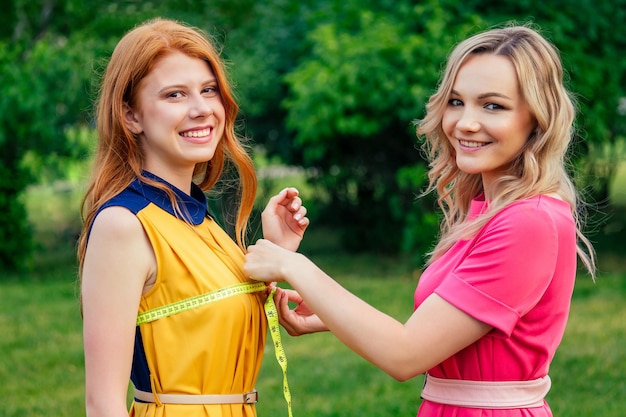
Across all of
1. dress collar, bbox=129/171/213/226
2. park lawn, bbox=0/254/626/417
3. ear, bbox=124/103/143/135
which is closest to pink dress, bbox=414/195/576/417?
dress collar, bbox=129/171/213/226

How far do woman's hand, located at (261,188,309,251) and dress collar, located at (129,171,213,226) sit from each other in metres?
0.23

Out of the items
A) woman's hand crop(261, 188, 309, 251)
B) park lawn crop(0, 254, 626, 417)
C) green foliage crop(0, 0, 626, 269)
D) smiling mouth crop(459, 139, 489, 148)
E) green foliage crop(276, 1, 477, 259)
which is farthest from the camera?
green foliage crop(0, 0, 626, 269)

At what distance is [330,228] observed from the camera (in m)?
14.9

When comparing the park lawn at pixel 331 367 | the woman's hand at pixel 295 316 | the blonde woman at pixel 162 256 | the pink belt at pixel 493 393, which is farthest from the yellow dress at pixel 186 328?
the park lawn at pixel 331 367

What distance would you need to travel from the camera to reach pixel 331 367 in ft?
23.7

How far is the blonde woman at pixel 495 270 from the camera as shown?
2545 millimetres

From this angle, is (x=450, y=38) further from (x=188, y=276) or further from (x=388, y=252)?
(x=188, y=276)

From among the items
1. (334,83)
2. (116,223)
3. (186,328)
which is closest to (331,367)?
(334,83)

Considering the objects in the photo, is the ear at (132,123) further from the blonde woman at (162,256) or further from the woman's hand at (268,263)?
the woman's hand at (268,263)

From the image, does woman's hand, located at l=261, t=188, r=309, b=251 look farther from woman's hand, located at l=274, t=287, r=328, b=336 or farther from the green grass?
the green grass

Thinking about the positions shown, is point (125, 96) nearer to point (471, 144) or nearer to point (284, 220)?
point (284, 220)

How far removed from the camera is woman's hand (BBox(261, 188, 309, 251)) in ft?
9.82

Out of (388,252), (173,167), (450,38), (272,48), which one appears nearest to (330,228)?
(388,252)

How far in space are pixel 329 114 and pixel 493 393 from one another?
27.5 ft
